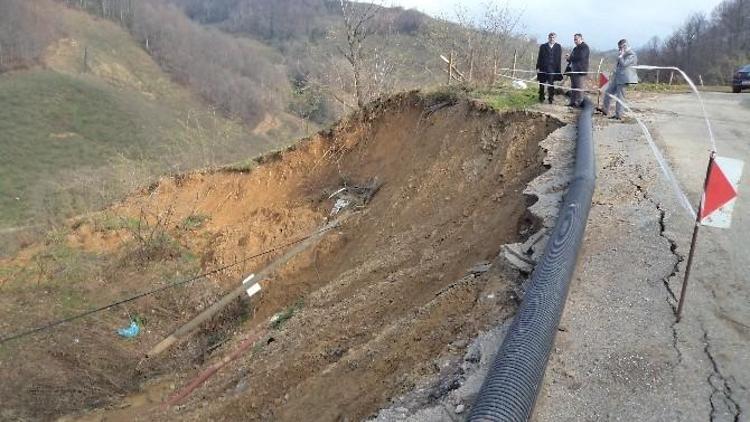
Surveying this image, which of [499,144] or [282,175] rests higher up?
[499,144]

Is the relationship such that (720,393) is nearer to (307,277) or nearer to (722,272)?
(722,272)

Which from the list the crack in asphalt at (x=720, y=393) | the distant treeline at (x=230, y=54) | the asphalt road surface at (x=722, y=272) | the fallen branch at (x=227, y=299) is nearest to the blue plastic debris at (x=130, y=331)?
the fallen branch at (x=227, y=299)

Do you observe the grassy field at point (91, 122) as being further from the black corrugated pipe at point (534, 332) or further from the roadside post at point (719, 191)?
the roadside post at point (719, 191)

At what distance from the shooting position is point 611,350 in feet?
14.8

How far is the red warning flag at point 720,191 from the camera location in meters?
4.53

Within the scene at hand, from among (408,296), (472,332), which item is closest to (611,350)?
(472,332)

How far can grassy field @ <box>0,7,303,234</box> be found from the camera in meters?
54.0

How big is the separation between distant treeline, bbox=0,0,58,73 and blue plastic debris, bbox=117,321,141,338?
82.9m

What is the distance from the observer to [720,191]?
4602 mm

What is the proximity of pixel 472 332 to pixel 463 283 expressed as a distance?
3.69 feet

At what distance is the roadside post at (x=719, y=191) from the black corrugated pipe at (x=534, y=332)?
1043 mm

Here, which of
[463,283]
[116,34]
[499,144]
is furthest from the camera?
[116,34]

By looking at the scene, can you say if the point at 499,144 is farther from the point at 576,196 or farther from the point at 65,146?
the point at 65,146

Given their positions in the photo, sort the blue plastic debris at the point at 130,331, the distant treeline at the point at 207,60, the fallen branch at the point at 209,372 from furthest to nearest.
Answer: the distant treeline at the point at 207,60 → the blue plastic debris at the point at 130,331 → the fallen branch at the point at 209,372
